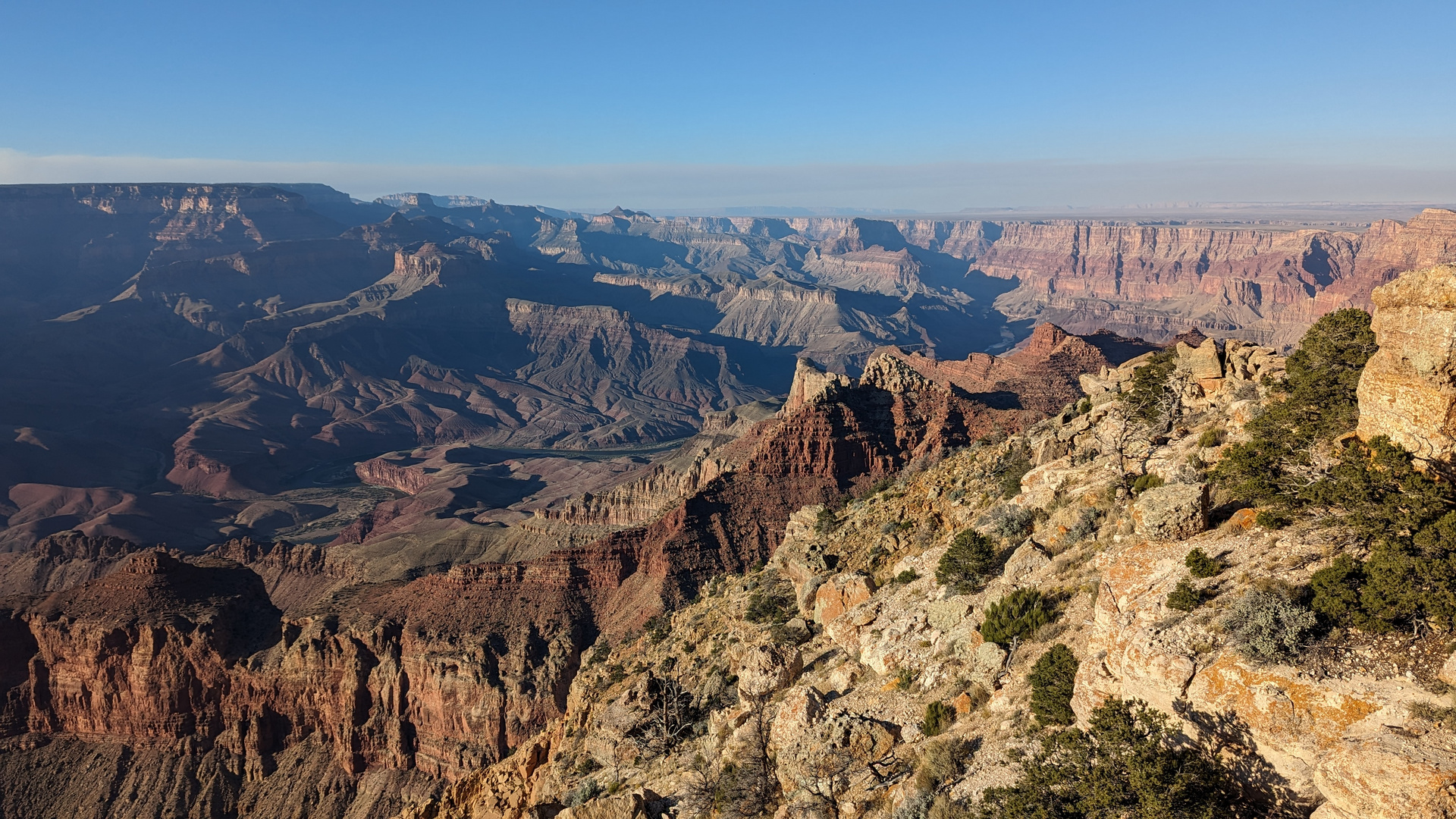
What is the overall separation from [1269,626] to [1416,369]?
710cm

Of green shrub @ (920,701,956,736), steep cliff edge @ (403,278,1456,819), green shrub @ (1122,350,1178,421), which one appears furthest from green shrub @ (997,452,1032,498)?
green shrub @ (920,701,956,736)

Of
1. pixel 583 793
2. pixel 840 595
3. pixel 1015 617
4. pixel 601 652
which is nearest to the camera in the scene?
pixel 1015 617

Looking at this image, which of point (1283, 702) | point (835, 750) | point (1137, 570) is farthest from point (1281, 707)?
point (835, 750)

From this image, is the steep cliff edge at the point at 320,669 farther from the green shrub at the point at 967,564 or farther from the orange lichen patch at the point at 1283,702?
the orange lichen patch at the point at 1283,702

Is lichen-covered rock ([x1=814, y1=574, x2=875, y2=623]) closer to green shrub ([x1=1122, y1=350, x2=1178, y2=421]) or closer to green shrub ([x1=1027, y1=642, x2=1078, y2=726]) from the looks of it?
green shrub ([x1=1027, y1=642, x2=1078, y2=726])

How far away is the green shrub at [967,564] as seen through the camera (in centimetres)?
2798

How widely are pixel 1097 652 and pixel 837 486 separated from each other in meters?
68.5

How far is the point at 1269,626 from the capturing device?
1599cm

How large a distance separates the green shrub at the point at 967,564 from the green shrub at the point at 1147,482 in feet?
16.4

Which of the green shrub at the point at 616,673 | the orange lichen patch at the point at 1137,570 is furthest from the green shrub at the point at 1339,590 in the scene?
the green shrub at the point at 616,673

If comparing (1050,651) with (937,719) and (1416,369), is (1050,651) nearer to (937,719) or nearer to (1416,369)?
(937,719)

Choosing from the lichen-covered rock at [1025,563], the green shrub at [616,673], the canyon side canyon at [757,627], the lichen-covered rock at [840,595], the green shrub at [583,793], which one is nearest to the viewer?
the canyon side canyon at [757,627]

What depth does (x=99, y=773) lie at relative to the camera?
68812mm

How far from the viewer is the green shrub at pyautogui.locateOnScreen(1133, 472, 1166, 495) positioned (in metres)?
26.3
